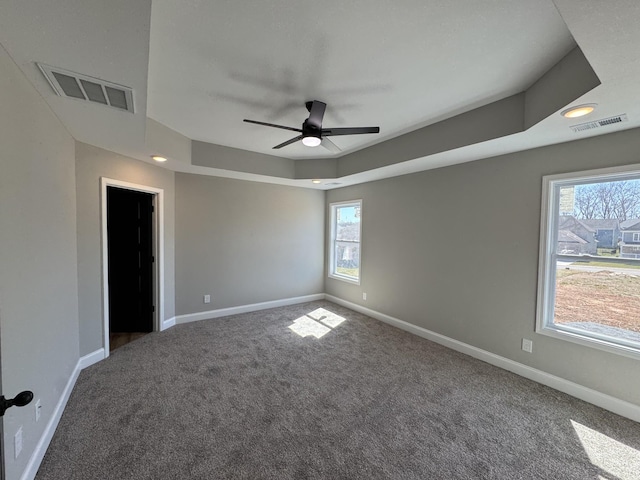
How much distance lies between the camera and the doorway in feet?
12.9

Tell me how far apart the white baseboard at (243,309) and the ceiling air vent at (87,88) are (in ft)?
10.7

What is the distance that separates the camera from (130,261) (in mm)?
4055

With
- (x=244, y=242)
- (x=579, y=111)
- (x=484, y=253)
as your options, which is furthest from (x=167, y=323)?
(x=579, y=111)

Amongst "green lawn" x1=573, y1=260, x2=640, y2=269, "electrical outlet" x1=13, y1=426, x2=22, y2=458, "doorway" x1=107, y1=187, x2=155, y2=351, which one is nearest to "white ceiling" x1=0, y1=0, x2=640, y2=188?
"green lawn" x1=573, y1=260, x2=640, y2=269

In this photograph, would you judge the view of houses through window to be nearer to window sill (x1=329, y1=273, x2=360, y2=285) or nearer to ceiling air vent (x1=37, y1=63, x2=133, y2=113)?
window sill (x1=329, y1=273, x2=360, y2=285)

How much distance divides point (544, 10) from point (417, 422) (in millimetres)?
2834

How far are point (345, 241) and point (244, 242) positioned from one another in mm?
2007

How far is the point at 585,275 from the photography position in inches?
101

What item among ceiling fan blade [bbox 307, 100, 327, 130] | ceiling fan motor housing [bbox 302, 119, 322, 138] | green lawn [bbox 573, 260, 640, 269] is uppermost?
ceiling fan blade [bbox 307, 100, 327, 130]

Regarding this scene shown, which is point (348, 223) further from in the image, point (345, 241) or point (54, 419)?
point (54, 419)

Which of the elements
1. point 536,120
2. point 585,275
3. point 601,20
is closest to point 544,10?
point 601,20

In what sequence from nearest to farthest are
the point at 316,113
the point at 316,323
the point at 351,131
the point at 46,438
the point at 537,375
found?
the point at 46,438 → the point at 351,131 → the point at 316,113 → the point at 537,375 → the point at 316,323

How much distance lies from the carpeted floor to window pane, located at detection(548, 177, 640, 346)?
0.78 metres

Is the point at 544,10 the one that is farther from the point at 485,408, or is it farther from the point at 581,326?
the point at 485,408
